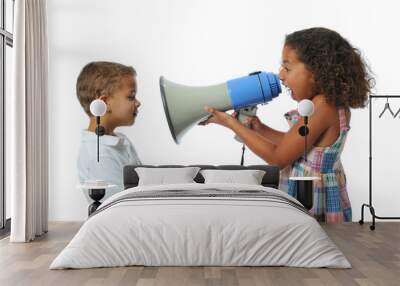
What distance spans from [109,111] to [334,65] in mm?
2851

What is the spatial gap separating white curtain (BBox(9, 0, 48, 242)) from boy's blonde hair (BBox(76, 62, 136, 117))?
0.95m

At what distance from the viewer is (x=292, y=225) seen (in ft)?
15.5

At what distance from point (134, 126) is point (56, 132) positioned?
3.27 ft

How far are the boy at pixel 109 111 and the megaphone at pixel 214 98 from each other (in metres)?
0.50

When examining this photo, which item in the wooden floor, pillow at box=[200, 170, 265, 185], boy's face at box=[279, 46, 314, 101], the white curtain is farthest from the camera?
boy's face at box=[279, 46, 314, 101]

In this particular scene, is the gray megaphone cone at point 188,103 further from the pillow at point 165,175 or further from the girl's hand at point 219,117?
the pillow at point 165,175

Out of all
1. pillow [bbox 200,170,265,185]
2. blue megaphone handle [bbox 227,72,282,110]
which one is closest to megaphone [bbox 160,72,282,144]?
blue megaphone handle [bbox 227,72,282,110]

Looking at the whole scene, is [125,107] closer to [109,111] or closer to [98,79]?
[109,111]

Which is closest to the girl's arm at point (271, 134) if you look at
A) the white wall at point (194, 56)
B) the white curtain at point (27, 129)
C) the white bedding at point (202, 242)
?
the white wall at point (194, 56)

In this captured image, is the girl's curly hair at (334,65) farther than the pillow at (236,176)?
Yes

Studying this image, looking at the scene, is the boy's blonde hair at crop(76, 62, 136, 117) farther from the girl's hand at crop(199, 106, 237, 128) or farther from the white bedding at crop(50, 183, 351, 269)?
the white bedding at crop(50, 183, 351, 269)

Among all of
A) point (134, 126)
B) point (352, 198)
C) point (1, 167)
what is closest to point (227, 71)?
point (134, 126)

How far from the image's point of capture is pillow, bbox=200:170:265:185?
6863 mm

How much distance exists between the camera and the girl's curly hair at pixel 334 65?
7316 mm
